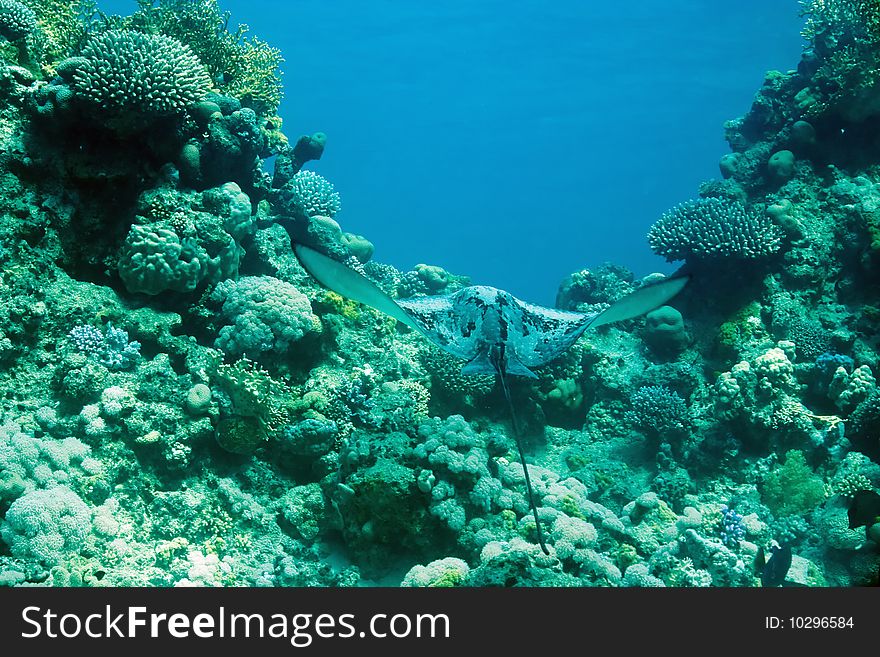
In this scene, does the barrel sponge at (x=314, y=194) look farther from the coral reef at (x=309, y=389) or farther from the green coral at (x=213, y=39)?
the green coral at (x=213, y=39)

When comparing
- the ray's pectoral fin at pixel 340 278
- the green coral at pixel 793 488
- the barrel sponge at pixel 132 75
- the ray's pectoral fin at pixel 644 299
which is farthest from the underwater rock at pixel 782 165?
the barrel sponge at pixel 132 75

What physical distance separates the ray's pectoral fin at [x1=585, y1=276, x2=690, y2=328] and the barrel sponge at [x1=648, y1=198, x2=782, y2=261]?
3.77 metres

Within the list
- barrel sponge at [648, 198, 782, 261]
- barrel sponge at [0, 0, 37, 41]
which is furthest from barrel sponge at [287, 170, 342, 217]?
barrel sponge at [648, 198, 782, 261]

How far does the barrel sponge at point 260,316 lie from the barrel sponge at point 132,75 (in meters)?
2.18

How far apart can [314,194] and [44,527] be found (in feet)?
20.3

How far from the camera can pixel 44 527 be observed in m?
3.59

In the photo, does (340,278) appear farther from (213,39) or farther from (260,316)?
(213,39)

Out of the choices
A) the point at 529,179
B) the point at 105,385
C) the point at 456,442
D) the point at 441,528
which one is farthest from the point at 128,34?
the point at 529,179

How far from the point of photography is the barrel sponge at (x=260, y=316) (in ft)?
18.0

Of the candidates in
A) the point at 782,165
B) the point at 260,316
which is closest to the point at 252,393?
the point at 260,316

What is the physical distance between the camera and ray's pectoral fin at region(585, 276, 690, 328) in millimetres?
4680
